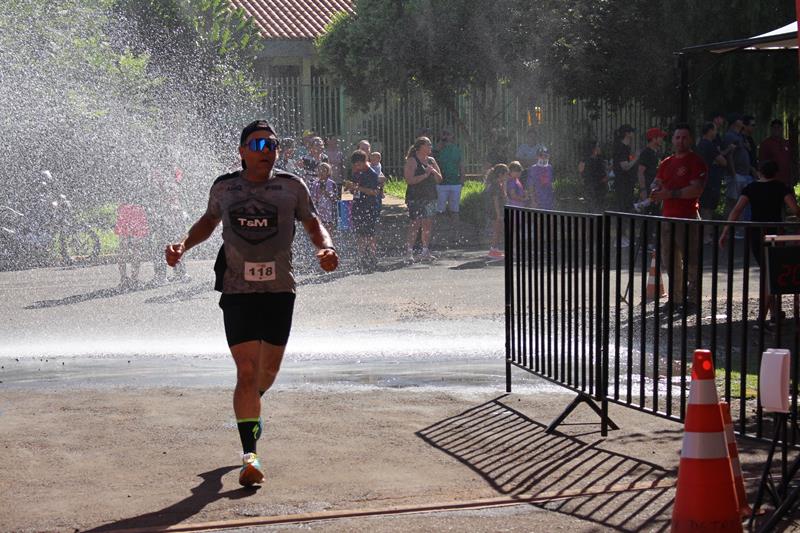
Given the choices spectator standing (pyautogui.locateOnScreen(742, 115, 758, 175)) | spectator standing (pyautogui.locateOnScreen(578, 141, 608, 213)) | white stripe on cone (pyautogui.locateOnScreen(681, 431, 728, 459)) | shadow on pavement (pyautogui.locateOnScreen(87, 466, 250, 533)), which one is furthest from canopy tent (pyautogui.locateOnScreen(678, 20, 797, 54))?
spectator standing (pyautogui.locateOnScreen(578, 141, 608, 213))

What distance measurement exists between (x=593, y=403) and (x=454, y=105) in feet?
74.2

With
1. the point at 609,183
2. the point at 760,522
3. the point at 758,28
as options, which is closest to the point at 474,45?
the point at 609,183

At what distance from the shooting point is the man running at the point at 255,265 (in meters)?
6.46

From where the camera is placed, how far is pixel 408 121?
3195cm

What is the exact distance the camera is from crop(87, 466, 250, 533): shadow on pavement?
5.55 metres

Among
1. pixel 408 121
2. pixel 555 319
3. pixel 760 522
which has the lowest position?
pixel 760 522

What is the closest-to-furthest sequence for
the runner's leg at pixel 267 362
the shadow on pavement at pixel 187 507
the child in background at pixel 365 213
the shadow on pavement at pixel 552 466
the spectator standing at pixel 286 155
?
the shadow on pavement at pixel 187 507, the shadow on pavement at pixel 552 466, the runner's leg at pixel 267 362, the child in background at pixel 365 213, the spectator standing at pixel 286 155

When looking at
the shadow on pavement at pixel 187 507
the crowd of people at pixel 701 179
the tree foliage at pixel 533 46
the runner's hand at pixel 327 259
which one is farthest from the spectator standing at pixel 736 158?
the shadow on pavement at pixel 187 507

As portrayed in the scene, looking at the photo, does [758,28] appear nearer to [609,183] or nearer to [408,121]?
[609,183]

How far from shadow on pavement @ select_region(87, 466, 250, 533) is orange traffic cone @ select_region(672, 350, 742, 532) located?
6.93 ft

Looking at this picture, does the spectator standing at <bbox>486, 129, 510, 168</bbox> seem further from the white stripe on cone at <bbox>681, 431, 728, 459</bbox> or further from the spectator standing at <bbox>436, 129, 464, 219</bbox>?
the white stripe on cone at <bbox>681, 431, 728, 459</bbox>

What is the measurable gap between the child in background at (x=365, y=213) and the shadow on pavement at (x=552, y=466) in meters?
10.2

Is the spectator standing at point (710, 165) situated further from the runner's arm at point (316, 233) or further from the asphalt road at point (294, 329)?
the runner's arm at point (316, 233)

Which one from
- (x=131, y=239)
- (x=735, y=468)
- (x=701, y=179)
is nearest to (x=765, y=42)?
(x=701, y=179)
